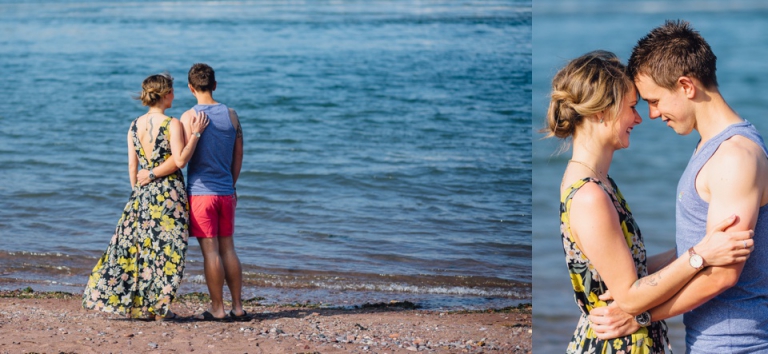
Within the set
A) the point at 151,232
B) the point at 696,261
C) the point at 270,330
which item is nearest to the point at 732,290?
the point at 696,261

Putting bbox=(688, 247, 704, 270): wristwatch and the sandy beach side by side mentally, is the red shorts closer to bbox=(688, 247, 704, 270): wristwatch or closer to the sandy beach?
the sandy beach

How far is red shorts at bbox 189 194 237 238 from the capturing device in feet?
13.4

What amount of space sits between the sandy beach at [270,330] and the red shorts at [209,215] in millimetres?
434

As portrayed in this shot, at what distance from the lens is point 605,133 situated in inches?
72.0

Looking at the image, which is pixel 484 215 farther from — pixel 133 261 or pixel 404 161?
pixel 133 261

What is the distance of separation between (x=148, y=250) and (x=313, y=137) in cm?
788

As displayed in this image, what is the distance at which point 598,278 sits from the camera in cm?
184

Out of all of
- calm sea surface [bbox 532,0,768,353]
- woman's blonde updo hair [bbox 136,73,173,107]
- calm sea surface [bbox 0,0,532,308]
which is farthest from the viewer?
calm sea surface [bbox 0,0,532,308]

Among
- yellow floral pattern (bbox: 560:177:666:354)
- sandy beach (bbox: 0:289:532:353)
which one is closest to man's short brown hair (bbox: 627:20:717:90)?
yellow floral pattern (bbox: 560:177:666:354)

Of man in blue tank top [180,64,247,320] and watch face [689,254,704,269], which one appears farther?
man in blue tank top [180,64,247,320]

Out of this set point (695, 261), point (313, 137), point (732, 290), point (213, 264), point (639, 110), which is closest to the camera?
point (695, 261)

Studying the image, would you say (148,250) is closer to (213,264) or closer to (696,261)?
(213,264)

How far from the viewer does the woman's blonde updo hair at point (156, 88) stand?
4047mm

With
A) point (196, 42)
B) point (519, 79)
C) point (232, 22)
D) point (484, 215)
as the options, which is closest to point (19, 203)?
point (484, 215)
